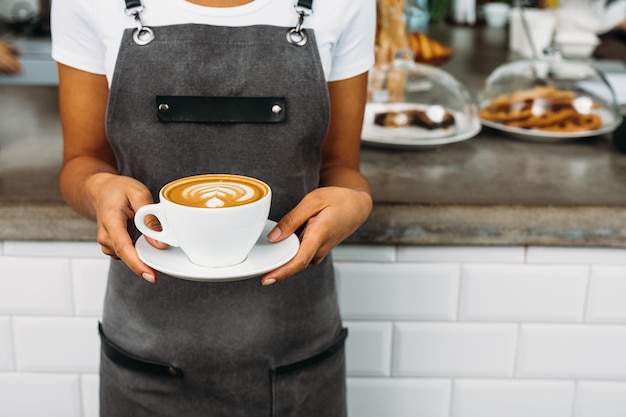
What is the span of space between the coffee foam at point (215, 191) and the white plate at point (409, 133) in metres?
0.70

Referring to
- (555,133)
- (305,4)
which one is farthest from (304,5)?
(555,133)

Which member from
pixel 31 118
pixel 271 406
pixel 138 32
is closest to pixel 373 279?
pixel 271 406

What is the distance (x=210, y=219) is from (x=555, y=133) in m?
1.00

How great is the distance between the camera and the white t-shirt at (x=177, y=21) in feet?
3.15

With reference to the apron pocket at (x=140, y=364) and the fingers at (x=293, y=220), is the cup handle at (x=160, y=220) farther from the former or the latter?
the apron pocket at (x=140, y=364)

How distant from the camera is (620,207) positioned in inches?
48.9

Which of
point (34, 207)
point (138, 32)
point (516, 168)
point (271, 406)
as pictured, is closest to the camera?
point (138, 32)

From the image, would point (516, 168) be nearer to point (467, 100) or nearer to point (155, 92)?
point (467, 100)

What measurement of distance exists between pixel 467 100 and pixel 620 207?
1.67 feet

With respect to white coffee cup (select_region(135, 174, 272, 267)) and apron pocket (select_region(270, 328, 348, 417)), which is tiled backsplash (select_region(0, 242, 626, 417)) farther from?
white coffee cup (select_region(135, 174, 272, 267))

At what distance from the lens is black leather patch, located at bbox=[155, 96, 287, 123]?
3.15 feet

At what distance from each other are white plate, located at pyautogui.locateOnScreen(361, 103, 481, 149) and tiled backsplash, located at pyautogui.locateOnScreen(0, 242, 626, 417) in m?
0.30

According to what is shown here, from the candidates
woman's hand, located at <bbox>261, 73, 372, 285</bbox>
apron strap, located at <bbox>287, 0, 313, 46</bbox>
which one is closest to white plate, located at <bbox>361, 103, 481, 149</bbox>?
woman's hand, located at <bbox>261, 73, 372, 285</bbox>

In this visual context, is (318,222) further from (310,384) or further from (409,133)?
(409,133)
